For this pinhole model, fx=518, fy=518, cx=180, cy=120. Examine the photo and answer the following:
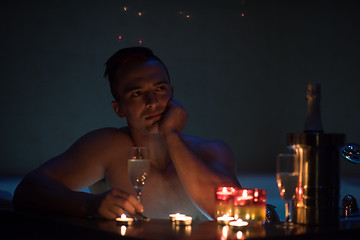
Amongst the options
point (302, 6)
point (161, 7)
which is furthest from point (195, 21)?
point (302, 6)

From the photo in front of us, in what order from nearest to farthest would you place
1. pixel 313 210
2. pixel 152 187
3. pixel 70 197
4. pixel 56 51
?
pixel 313 210 → pixel 70 197 → pixel 152 187 → pixel 56 51

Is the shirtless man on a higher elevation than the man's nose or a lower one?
lower

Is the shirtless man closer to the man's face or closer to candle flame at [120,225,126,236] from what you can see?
the man's face

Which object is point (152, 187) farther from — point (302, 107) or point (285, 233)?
point (302, 107)

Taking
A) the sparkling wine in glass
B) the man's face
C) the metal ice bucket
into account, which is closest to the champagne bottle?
the metal ice bucket

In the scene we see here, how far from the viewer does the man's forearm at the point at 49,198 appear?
1385 millimetres

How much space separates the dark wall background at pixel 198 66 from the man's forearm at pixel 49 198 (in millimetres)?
3376

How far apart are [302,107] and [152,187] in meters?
3.86

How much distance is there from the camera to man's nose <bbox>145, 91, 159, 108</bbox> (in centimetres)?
179

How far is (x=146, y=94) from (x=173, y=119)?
0.15 m

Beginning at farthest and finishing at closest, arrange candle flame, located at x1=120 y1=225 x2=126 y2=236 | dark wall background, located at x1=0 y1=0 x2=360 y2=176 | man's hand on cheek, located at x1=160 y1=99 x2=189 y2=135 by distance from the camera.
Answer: dark wall background, located at x1=0 y1=0 x2=360 y2=176, man's hand on cheek, located at x1=160 y1=99 x2=189 y2=135, candle flame, located at x1=120 y1=225 x2=126 y2=236

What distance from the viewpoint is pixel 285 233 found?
1063mm

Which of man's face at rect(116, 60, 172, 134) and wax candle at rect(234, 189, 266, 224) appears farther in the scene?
man's face at rect(116, 60, 172, 134)

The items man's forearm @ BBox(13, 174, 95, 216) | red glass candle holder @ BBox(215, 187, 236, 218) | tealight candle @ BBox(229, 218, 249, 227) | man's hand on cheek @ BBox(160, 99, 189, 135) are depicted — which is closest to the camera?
tealight candle @ BBox(229, 218, 249, 227)
